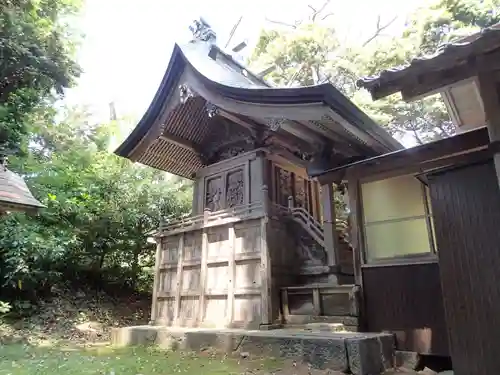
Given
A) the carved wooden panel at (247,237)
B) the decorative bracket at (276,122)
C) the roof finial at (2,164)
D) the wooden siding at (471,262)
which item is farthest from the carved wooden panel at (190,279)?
the wooden siding at (471,262)

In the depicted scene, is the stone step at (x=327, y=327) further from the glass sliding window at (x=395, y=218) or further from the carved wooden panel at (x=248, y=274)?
the carved wooden panel at (x=248, y=274)

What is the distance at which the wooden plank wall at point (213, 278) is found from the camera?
285 inches

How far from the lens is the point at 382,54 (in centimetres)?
1578

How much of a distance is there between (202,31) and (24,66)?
4.86 m

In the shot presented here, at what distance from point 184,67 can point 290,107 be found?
11.1 ft

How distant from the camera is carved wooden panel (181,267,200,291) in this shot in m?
8.28

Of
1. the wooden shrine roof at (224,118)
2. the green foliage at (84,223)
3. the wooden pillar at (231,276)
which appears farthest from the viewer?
the green foliage at (84,223)

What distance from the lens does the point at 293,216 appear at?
817cm

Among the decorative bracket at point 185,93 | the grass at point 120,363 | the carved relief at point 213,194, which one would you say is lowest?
the grass at point 120,363

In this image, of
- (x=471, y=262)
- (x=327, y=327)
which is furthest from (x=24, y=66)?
(x=471, y=262)

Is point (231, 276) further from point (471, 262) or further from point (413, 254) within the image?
point (471, 262)

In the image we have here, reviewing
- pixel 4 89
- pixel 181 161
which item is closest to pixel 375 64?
pixel 181 161

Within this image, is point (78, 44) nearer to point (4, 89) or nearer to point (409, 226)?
point (4, 89)

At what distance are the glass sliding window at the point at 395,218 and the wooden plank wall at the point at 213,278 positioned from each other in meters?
2.16
